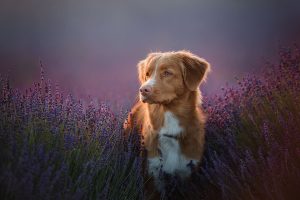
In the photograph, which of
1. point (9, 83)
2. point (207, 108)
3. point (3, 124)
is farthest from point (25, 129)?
point (207, 108)

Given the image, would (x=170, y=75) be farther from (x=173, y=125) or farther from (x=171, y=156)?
(x=171, y=156)

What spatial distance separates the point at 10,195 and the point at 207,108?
293 cm

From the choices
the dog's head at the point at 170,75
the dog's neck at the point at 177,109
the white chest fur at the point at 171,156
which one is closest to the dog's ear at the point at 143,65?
the dog's head at the point at 170,75

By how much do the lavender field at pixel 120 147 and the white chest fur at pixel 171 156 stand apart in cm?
9

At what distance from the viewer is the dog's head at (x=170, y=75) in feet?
14.2

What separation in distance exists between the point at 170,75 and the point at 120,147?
2.42 feet

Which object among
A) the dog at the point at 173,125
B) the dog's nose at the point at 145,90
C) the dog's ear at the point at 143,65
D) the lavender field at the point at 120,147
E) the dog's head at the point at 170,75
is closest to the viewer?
the lavender field at the point at 120,147

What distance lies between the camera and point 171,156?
457 cm

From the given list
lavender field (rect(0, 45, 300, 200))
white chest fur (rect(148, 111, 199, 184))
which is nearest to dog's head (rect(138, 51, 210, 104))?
white chest fur (rect(148, 111, 199, 184))

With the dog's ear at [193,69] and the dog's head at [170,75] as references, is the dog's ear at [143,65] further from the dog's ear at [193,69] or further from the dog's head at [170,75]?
the dog's ear at [193,69]

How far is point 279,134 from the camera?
159 inches

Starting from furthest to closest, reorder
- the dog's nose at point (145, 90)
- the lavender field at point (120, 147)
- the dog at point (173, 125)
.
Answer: the dog at point (173, 125) → the dog's nose at point (145, 90) → the lavender field at point (120, 147)

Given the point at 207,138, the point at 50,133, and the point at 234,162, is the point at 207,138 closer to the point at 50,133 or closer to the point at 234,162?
→ the point at 234,162

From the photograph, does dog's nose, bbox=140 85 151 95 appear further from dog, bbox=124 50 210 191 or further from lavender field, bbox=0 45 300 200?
lavender field, bbox=0 45 300 200
